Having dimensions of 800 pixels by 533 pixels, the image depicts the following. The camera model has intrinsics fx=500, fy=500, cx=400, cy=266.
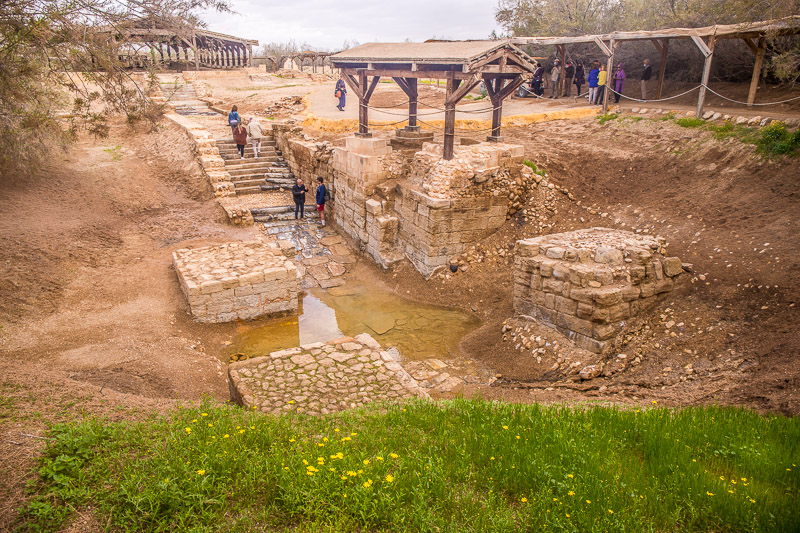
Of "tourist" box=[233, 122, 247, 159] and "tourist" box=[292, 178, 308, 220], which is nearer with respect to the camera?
"tourist" box=[292, 178, 308, 220]

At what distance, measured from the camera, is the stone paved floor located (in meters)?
12.1

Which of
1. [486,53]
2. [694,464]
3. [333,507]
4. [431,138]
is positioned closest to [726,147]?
[486,53]

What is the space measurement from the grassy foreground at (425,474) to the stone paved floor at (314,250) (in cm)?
755

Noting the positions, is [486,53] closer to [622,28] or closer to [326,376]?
[326,376]

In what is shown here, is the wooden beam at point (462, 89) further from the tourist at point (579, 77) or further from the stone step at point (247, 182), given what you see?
the tourist at point (579, 77)

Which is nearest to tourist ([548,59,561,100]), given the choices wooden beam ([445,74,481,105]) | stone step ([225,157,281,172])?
wooden beam ([445,74,481,105])

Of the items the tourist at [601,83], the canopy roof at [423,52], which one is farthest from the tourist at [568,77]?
the canopy roof at [423,52]

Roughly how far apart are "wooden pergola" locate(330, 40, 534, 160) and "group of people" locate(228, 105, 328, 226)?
10.5ft

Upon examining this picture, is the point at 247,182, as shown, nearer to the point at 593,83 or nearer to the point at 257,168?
the point at 257,168

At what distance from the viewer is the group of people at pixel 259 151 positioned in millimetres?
14242

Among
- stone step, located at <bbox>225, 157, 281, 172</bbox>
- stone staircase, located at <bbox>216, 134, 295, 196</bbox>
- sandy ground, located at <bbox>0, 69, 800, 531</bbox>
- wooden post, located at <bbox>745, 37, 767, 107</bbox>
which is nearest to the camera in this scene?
sandy ground, located at <bbox>0, 69, 800, 531</bbox>

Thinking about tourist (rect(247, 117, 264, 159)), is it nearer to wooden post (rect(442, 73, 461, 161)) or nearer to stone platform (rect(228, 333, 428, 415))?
wooden post (rect(442, 73, 461, 161))

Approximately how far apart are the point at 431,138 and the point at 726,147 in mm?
7100

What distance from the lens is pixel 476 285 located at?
1073 centimetres
